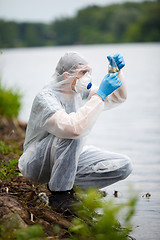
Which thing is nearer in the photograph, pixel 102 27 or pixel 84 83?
pixel 84 83

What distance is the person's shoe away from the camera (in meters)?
2.83

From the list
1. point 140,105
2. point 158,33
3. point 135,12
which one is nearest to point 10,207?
point 140,105

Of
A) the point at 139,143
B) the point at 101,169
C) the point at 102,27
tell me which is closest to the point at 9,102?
the point at 139,143

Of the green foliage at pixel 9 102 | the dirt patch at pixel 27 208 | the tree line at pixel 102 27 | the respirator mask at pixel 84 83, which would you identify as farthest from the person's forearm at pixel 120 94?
A: the tree line at pixel 102 27

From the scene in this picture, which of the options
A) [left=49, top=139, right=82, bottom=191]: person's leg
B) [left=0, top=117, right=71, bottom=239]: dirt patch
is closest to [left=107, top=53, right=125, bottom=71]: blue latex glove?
[left=49, top=139, right=82, bottom=191]: person's leg

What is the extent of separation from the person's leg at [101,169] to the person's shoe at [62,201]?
19 cm

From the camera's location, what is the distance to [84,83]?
2830 mm

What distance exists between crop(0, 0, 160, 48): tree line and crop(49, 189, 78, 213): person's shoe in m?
47.9

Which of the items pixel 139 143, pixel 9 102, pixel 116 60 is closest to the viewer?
pixel 116 60

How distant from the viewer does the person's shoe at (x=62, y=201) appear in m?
2.83

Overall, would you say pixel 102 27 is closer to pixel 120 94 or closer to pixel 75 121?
pixel 120 94

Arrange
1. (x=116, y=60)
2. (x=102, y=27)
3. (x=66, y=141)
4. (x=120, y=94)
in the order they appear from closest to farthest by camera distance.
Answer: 1. (x=66, y=141)
2. (x=116, y=60)
3. (x=120, y=94)
4. (x=102, y=27)

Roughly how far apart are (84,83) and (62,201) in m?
0.86

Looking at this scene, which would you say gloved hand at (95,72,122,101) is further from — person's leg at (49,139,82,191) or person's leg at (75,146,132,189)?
person's leg at (75,146,132,189)
